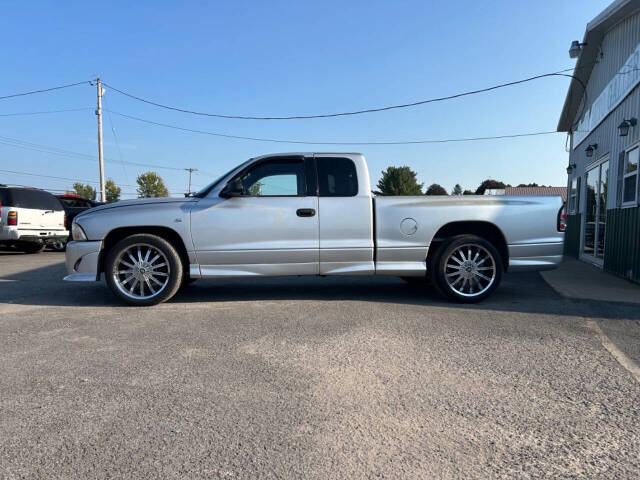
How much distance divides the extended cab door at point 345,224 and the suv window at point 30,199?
9.72 m

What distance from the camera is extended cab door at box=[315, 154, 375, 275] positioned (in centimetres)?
565

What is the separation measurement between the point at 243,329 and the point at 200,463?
2338mm

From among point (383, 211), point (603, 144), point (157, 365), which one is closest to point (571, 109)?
point (603, 144)

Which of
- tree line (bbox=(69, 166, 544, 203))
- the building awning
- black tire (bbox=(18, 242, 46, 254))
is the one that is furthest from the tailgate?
tree line (bbox=(69, 166, 544, 203))

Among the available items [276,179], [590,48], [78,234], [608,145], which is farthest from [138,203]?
[590,48]

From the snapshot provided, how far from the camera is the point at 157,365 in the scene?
341cm

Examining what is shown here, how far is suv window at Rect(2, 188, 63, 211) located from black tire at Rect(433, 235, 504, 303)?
36.2ft

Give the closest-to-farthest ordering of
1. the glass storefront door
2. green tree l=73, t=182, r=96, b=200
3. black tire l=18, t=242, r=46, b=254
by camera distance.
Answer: the glass storefront door
black tire l=18, t=242, r=46, b=254
green tree l=73, t=182, r=96, b=200

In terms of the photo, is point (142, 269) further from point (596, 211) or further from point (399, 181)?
point (399, 181)

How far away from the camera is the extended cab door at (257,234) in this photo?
5.54 m

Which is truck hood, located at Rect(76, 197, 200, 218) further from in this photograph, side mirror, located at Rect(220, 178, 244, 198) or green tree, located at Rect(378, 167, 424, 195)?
green tree, located at Rect(378, 167, 424, 195)

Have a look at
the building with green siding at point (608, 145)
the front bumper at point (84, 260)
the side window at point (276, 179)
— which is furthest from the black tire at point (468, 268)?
the front bumper at point (84, 260)

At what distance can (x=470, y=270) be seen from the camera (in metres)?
5.75

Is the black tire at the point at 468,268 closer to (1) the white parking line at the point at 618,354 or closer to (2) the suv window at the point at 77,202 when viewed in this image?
(1) the white parking line at the point at 618,354
